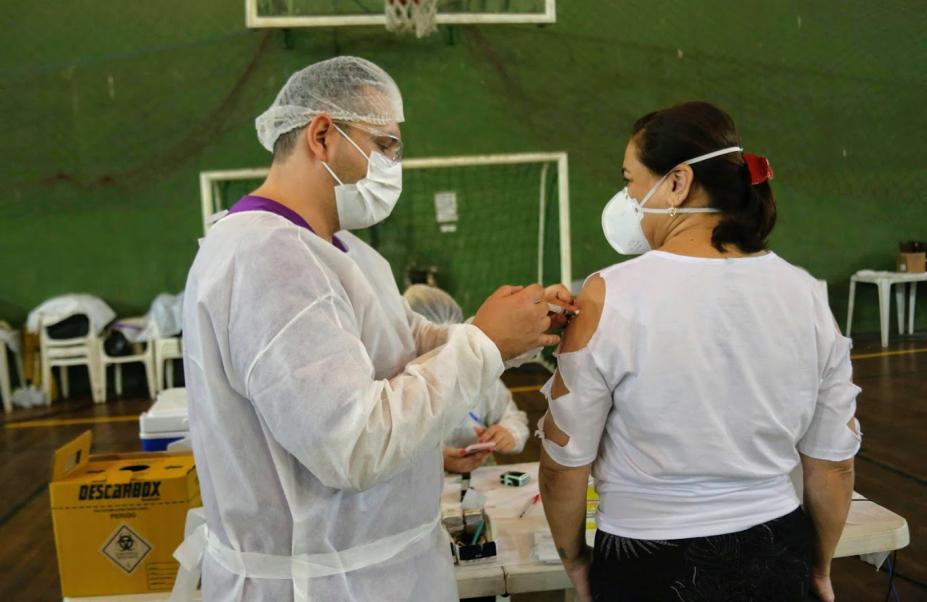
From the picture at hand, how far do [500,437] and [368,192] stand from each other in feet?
4.66

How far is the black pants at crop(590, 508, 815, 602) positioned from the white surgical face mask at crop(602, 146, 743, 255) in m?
0.53

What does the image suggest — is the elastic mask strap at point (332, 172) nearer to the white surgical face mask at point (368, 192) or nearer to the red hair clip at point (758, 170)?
the white surgical face mask at point (368, 192)

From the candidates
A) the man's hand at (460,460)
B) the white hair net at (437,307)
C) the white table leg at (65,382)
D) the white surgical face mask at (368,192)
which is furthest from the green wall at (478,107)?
the white surgical face mask at (368,192)

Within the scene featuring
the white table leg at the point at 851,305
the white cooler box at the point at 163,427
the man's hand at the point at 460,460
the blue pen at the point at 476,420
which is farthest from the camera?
the white table leg at the point at 851,305

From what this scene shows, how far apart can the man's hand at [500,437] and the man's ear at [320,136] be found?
1.47 metres

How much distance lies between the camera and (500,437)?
2531 millimetres

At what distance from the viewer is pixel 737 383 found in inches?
46.4

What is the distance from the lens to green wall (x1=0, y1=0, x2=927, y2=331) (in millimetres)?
6355

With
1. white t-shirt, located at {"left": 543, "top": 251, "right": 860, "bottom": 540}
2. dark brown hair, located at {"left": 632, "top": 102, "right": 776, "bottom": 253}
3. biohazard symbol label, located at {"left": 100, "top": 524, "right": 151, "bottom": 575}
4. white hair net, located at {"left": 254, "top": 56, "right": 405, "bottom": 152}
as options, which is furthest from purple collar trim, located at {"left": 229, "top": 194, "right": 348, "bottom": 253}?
biohazard symbol label, located at {"left": 100, "top": 524, "right": 151, "bottom": 575}

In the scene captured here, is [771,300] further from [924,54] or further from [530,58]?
[924,54]

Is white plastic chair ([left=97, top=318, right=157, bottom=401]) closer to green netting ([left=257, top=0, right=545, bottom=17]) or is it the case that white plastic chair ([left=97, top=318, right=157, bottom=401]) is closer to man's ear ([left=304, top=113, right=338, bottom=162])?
green netting ([left=257, top=0, right=545, bottom=17])

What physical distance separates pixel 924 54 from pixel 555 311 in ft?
25.1

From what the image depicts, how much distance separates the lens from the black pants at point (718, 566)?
120cm

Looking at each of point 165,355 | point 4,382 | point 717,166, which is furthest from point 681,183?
point 4,382
